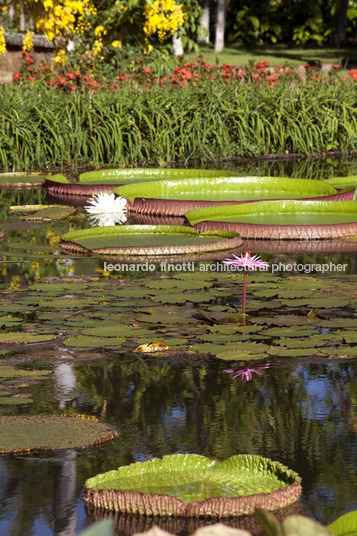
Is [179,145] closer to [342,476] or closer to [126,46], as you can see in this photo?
[126,46]

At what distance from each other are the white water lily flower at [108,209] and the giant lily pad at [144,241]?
3.45 feet

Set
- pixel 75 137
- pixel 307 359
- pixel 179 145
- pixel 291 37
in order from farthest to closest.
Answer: pixel 291 37, pixel 179 145, pixel 75 137, pixel 307 359

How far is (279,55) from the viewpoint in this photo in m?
33.1

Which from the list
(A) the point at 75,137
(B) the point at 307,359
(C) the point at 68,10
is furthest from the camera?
(C) the point at 68,10

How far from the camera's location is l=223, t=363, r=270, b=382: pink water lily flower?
3.64 metres

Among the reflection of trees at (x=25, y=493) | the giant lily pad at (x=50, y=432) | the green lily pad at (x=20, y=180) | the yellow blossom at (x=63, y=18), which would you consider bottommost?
the green lily pad at (x=20, y=180)

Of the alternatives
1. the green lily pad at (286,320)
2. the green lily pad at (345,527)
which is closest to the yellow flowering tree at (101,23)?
the green lily pad at (286,320)

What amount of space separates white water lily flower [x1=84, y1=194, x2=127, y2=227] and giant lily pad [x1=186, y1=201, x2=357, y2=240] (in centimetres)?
82

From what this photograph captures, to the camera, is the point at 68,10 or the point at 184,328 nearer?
the point at 184,328

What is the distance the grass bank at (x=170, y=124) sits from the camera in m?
11.1

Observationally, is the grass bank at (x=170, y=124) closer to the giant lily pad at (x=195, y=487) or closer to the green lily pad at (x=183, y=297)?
the green lily pad at (x=183, y=297)

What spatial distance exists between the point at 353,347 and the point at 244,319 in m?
0.62

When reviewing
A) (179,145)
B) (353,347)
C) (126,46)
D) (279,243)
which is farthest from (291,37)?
(353,347)

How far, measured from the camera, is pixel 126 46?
17.4 m
